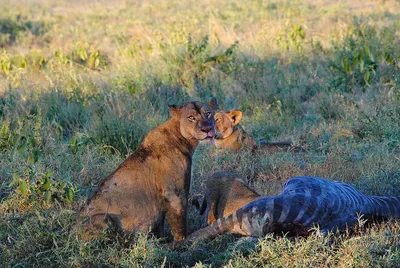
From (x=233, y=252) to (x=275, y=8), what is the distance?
784 inches

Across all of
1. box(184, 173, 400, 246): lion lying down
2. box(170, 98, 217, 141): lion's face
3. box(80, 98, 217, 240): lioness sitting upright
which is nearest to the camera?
box(184, 173, 400, 246): lion lying down

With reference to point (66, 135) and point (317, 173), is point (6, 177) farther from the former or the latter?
point (317, 173)

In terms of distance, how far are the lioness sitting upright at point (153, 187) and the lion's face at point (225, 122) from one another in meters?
2.87

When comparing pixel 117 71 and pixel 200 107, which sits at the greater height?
pixel 200 107

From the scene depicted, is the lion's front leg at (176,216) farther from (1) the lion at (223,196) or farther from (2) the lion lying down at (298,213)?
(1) the lion at (223,196)

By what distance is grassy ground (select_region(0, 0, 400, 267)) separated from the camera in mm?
4926

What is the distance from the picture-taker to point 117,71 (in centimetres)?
1205

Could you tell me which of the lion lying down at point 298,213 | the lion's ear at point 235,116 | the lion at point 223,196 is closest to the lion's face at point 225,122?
the lion's ear at point 235,116

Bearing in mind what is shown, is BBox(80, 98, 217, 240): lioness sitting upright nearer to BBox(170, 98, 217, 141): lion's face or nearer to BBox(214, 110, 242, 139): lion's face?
BBox(170, 98, 217, 141): lion's face

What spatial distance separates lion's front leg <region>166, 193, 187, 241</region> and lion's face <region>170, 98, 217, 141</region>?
59cm

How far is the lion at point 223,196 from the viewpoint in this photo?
575 cm

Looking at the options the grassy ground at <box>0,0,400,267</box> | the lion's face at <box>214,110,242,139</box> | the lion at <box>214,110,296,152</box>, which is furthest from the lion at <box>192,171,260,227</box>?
the lion's face at <box>214,110,242,139</box>

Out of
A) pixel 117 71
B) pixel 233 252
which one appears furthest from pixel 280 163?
pixel 117 71

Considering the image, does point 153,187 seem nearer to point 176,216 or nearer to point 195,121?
point 176,216
